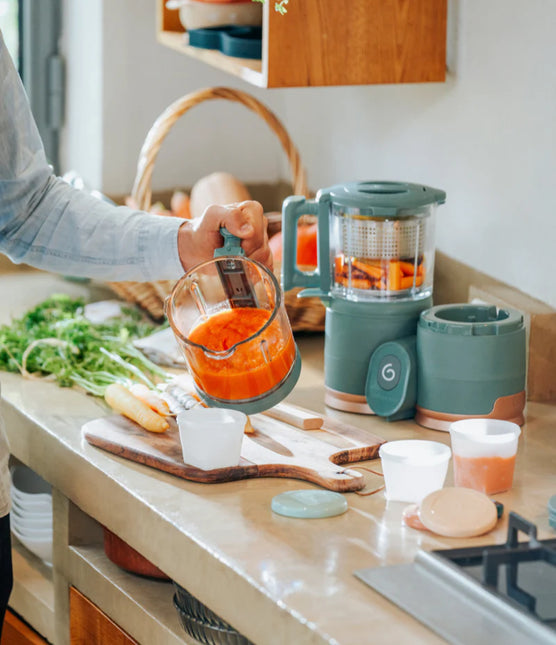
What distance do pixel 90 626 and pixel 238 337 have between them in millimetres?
497

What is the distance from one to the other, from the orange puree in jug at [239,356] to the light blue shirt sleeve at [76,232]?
0.17 m

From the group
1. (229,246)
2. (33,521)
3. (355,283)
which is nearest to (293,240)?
(355,283)

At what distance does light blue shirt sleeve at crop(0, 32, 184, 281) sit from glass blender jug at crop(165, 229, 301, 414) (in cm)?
12

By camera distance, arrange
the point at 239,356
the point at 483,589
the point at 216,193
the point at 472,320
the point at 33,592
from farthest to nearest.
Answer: the point at 216,193 < the point at 33,592 < the point at 472,320 < the point at 239,356 < the point at 483,589

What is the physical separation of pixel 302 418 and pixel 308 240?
528 millimetres

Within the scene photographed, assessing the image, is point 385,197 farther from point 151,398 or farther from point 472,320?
point 151,398

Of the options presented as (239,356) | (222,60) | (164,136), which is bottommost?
(239,356)

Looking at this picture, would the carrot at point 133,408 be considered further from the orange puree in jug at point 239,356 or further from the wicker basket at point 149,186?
the wicker basket at point 149,186

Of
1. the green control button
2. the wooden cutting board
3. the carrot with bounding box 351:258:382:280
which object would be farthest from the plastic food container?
the carrot with bounding box 351:258:382:280

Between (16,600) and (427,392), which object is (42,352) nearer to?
(16,600)

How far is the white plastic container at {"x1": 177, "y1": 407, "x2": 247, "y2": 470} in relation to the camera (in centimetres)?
137

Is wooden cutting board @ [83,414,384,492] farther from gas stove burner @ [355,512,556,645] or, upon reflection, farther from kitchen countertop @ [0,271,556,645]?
gas stove burner @ [355,512,556,645]

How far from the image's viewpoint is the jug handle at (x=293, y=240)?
1690 millimetres

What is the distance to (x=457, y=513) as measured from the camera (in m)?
1.21
